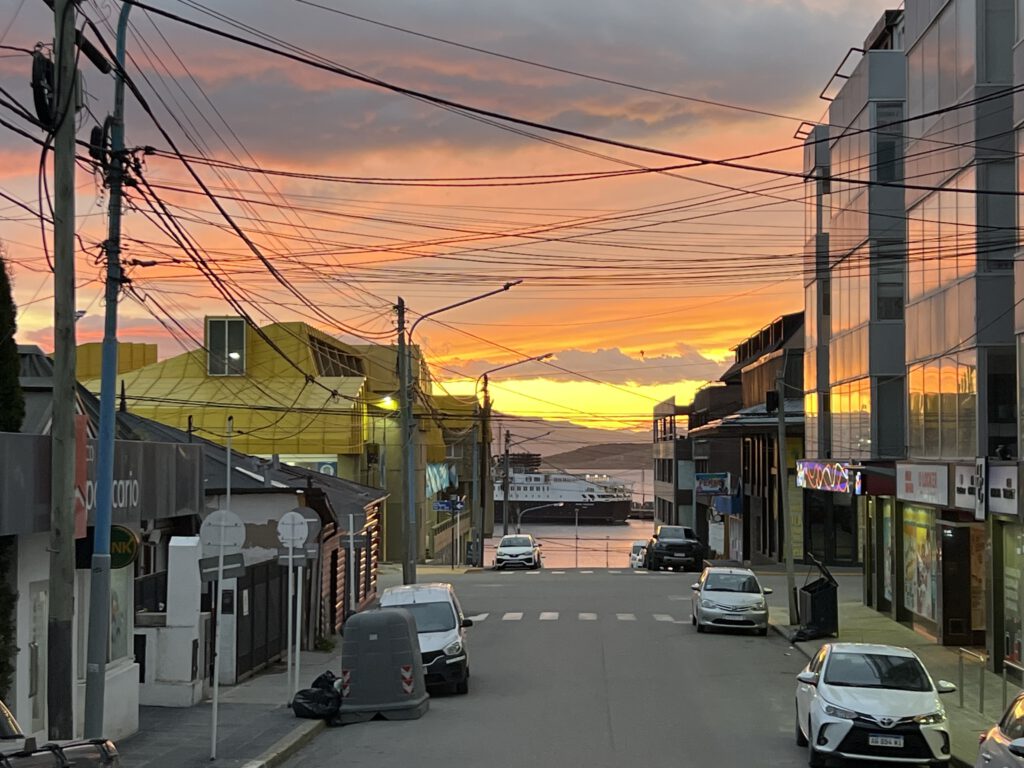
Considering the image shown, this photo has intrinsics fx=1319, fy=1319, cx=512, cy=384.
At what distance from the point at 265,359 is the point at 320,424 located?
562cm

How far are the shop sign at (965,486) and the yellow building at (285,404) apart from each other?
3126 centimetres

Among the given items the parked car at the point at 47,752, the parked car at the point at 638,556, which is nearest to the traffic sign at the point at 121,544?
the parked car at the point at 47,752

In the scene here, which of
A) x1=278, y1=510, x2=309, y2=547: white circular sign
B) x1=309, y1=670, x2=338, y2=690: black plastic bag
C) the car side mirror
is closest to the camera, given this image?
the car side mirror

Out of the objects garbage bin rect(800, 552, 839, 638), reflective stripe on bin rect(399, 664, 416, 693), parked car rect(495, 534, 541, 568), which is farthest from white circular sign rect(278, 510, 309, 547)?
parked car rect(495, 534, 541, 568)

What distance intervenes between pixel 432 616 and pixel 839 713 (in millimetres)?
9473

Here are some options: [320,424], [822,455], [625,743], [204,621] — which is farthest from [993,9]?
[320,424]

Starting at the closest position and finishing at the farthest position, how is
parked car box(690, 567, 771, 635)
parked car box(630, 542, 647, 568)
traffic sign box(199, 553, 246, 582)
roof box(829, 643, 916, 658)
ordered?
traffic sign box(199, 553, 246, 582) → roof box(829, 643, 916, 658) → parked car box(690, 567, 771, 635) → parked car box(630, 542, 647, 568)

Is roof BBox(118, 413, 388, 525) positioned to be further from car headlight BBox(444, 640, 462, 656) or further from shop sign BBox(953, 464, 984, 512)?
shop sign BBox(953, 464, 984, 512)

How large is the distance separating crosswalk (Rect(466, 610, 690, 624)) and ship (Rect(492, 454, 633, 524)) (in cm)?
14060

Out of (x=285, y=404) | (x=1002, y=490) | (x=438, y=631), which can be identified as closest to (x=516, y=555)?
(x=285, y=404)

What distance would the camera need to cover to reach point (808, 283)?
158ft

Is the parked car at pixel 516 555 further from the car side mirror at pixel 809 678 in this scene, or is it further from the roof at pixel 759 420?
the car side mirror at pixel 809 678

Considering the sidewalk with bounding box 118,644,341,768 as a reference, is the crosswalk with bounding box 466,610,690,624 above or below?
below

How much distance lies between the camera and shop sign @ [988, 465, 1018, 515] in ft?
74.6
